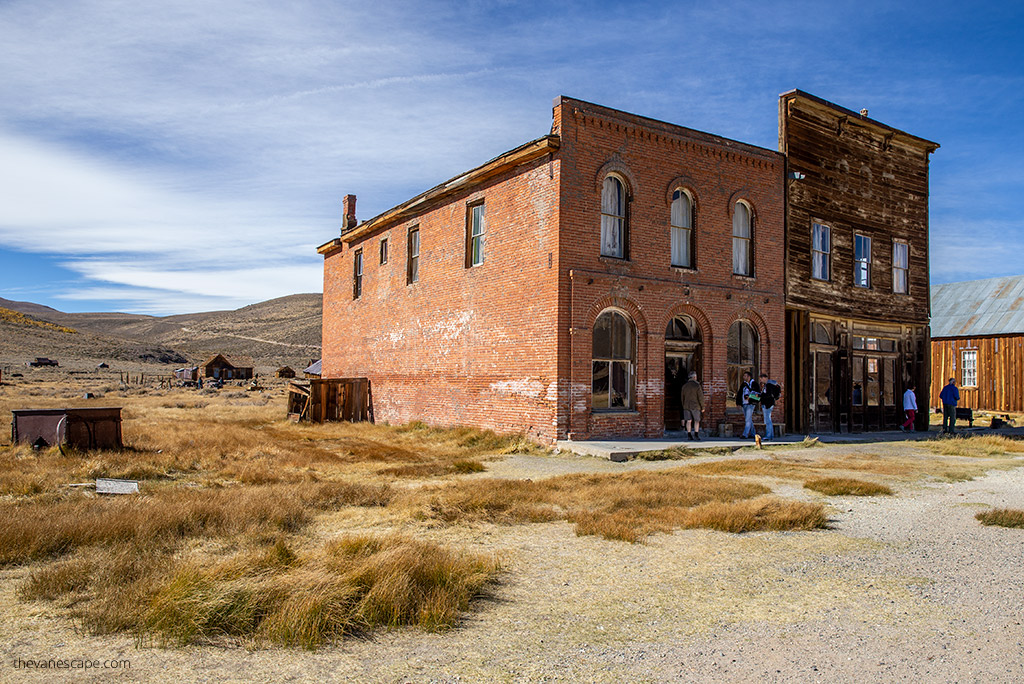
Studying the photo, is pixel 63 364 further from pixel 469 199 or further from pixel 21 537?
pixel 21 537

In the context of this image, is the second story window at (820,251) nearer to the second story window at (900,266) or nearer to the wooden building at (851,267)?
the wooden building at (851,267)

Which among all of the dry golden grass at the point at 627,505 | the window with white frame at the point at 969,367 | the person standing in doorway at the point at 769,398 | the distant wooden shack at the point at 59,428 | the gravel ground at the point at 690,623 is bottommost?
the gravel ground at the point at 690,623

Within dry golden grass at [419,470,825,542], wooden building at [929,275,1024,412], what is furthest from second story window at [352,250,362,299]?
wooden building at [929,275,1024,412]

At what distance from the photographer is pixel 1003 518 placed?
8.29 m

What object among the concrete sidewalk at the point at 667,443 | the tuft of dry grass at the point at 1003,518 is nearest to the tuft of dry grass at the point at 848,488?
the tuft of dry grass at the point at 1003,518

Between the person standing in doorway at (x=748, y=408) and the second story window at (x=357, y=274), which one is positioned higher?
the second story window at (x=357, y=274)

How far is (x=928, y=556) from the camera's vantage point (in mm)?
6867

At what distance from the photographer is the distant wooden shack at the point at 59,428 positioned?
1357 cm

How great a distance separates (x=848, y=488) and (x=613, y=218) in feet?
29.1

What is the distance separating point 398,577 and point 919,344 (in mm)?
23492

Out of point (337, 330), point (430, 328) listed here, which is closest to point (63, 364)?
point (337, 330)

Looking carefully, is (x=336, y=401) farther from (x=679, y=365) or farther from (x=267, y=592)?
(x=267, y=592)

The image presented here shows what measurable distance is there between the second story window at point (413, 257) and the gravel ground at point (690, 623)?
1635cm

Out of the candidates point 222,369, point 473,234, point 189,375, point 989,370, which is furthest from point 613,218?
point 222,369
